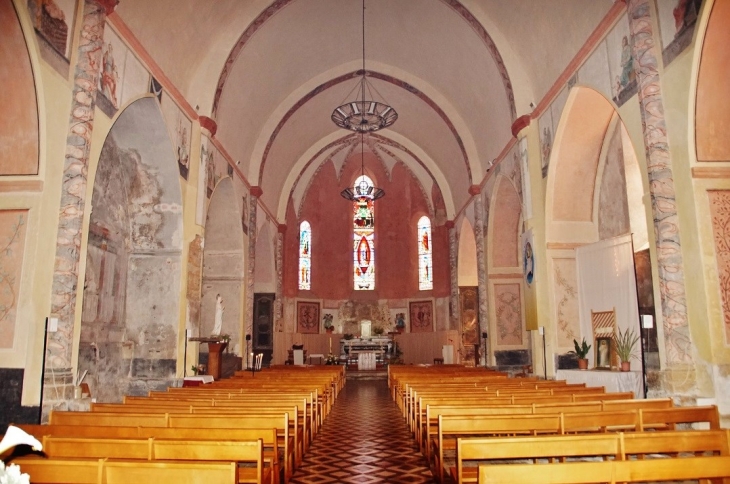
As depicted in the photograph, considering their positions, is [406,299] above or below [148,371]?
above

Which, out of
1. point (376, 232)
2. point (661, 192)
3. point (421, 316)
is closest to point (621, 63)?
point (661, 192)

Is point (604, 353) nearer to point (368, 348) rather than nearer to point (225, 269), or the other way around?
point (225, 269)

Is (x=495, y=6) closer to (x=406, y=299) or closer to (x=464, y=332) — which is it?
(x=464, y=332)

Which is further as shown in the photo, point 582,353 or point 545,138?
point 545,138

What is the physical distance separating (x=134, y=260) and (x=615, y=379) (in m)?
9.47

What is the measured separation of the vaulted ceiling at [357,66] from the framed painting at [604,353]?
5522 mm

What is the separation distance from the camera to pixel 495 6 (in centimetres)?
1282

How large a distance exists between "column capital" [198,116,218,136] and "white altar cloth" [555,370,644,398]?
9.56 meters

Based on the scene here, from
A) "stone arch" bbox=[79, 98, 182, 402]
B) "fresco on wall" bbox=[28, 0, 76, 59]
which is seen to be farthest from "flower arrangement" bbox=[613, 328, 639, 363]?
Answer: "fresco on wall" bbox=[28, 0, 76, 59]

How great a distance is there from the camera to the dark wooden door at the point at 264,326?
69.8 feet

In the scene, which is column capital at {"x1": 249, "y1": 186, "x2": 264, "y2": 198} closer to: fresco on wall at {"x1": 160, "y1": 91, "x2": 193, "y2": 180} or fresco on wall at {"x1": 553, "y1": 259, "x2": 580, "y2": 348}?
fresco on wall at {"x1": 160, "y1": 91, "x2": 193, "y2": 180}

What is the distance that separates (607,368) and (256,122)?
1226 cm

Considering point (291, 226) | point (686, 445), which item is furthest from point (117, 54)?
point (291, 226)

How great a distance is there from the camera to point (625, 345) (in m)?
9.77
